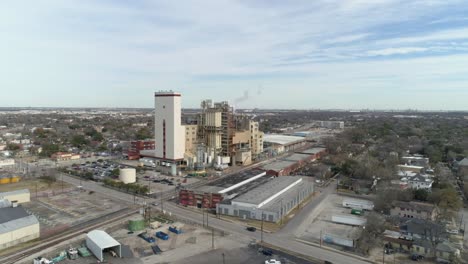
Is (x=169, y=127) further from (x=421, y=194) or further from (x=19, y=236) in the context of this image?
(x=421, y=194)

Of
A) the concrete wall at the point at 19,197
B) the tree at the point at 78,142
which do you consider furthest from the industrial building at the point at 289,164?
the tree at the point at 78,142

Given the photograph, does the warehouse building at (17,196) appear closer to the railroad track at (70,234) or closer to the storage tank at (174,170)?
the railroad track at (70,234)

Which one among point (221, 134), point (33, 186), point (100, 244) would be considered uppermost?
point (221, 134)

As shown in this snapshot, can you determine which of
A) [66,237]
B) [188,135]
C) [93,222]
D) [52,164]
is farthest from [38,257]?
[52,164]

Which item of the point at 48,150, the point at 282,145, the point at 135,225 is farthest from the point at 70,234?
the point at 282,145

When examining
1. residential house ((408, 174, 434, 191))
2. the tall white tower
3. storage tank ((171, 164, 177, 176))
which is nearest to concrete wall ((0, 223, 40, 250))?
storage tank ((171, 164, 177, 176))

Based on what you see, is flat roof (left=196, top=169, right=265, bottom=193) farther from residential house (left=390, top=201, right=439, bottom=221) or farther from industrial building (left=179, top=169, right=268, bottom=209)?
residential house (left=390, top=201, right=439, bottom=221)

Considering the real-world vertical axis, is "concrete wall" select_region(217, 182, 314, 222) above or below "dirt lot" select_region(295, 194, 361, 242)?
above

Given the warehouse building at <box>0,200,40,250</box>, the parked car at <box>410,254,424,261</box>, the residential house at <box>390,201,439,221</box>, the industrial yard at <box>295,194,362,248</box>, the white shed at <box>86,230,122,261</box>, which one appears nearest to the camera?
the white shed at <box>86,230,122,261</box>
